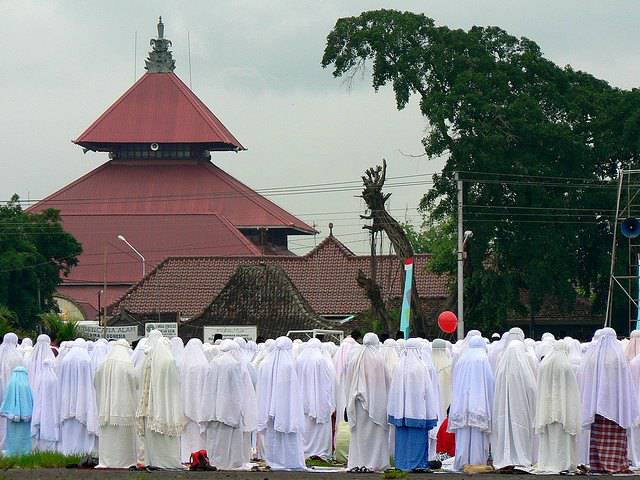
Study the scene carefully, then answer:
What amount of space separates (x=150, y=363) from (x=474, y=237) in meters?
26.9

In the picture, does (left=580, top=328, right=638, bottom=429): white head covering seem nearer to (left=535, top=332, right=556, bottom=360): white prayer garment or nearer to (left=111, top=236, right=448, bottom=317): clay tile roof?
(left=535, top=332, right=556, bottom=360): white prayer garment

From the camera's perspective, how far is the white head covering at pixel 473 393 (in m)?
16.0

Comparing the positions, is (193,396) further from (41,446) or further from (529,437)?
(529,437)

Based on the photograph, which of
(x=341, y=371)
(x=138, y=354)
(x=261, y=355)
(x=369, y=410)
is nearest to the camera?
(x=369, y=410)

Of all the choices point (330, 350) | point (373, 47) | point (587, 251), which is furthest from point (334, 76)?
point (330, 350)

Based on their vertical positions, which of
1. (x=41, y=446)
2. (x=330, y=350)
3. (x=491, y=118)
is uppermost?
(x=491, y=118)

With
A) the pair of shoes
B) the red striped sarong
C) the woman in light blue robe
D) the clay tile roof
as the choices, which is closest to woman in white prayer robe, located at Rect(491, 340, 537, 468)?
the red striped sarong

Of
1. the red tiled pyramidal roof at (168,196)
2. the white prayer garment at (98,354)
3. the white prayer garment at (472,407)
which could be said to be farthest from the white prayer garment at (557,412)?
the red tiled pyramidal roof at (168,196)

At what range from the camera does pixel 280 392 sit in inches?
680

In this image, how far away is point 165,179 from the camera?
69.2m

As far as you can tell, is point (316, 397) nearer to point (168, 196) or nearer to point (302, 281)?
point (302, 281)

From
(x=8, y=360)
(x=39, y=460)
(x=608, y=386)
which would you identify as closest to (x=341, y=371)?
(x=8, y=360)

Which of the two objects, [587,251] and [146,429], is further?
[587,251]

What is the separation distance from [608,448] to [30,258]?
123 feet
